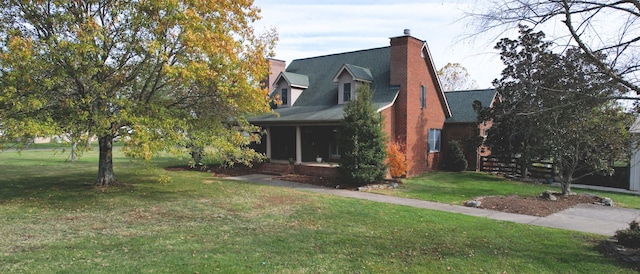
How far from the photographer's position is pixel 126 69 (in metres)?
13.3

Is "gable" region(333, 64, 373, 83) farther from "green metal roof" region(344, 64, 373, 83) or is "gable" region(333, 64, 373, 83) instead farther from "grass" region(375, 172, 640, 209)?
"grass" region(375, 172, 640, 209)

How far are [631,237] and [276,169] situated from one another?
17.1m

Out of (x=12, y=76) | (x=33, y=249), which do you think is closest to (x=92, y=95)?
(x=12, y=76)

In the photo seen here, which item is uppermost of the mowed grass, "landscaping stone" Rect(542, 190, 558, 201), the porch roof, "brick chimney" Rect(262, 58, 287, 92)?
"brick chimney" Rect(262, 58, 287, 92)

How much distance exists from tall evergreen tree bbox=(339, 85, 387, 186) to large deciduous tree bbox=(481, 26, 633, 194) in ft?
16.9

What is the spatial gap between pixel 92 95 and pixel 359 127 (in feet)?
33.9

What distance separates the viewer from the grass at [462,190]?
598 inches

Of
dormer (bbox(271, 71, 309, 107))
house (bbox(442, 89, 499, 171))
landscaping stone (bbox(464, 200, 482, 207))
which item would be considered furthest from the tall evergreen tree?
house (bbox(442, 89, 499, 171))

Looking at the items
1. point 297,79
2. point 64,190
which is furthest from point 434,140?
point 64,190

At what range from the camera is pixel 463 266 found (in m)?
6.78

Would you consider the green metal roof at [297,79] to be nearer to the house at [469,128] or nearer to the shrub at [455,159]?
the house at [469,128]

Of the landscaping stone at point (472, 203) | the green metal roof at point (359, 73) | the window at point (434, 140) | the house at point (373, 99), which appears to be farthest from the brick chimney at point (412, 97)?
the landscaping stone at point (472, 203)

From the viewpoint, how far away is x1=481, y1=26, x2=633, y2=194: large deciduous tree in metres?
7.22

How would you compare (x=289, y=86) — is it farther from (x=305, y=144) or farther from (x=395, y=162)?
(x=395, y=162)
